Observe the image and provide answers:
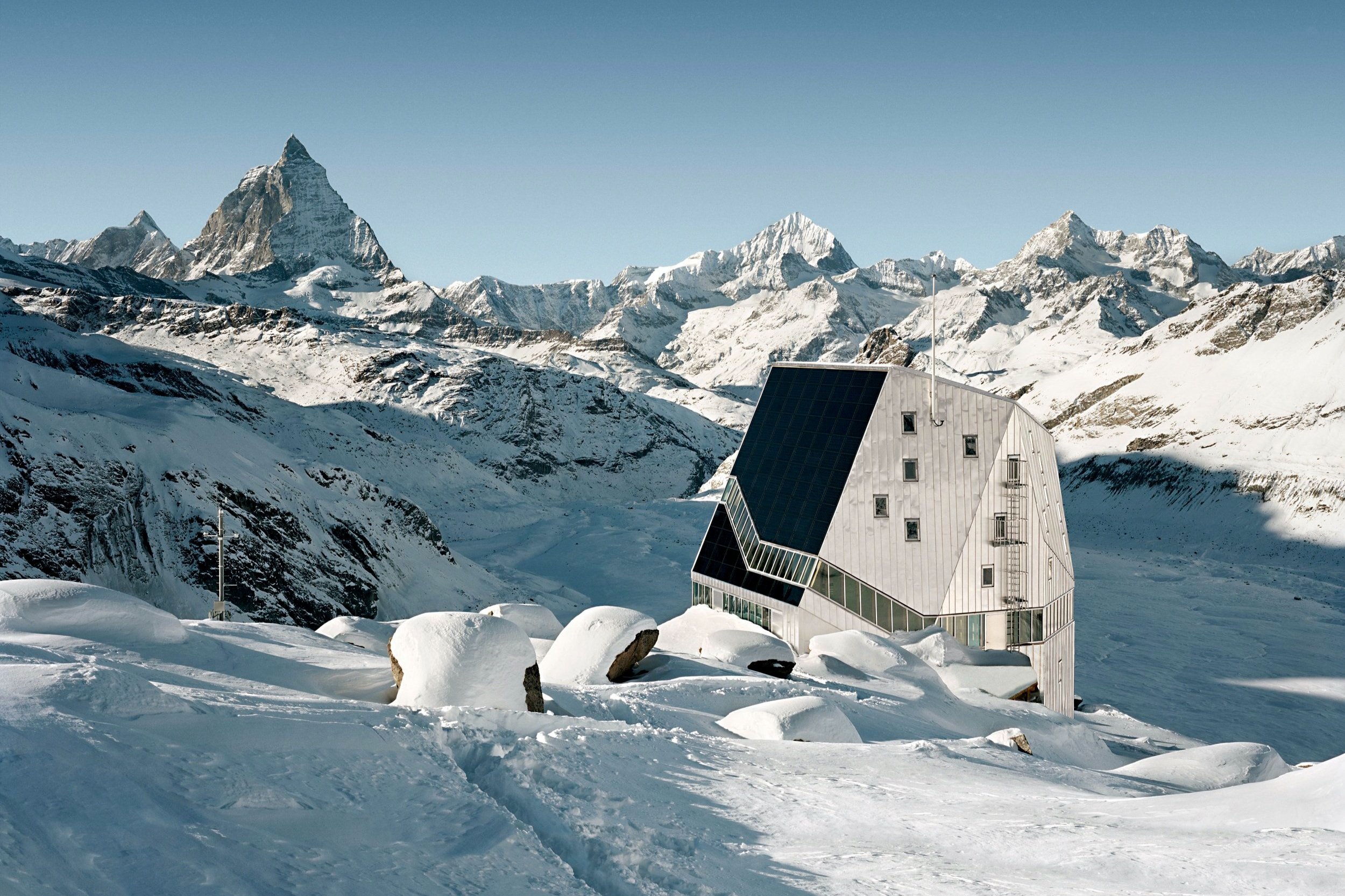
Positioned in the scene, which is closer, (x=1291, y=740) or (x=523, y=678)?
(x=523, y=678)

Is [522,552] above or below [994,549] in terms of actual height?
below

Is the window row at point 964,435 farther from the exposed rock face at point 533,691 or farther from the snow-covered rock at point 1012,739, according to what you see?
the exposed rock face at point 533,691

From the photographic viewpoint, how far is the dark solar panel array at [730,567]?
36.0 metres

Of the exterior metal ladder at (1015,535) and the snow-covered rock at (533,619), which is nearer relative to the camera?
the snow-covered rock at (533,619)

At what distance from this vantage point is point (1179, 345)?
476 ft

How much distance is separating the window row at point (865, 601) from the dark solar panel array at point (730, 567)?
3.60 feet

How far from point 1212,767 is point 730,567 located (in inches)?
848

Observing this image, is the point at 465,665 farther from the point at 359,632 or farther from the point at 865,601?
the point at 865,601

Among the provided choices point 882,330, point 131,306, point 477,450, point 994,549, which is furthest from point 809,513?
point 131,306

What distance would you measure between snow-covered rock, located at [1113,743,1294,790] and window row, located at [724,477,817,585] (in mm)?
15068

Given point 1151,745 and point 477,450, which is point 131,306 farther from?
point 1151,745

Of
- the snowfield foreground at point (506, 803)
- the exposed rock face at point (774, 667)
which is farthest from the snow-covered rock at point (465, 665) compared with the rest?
→ the exposed rock face at point (774, 667)

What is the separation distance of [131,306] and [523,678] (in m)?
170

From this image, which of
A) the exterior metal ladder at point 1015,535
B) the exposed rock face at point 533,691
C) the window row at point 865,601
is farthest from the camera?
the exterior metal ladder at point 1015,535
